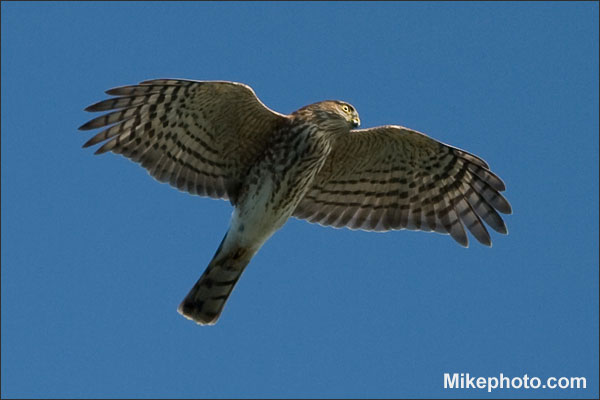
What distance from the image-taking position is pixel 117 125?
1144 centimetres

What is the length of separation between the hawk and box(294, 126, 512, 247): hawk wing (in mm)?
11

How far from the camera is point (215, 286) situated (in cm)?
1173

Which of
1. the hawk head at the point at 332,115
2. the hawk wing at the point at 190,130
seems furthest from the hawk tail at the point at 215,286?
the hawk head at the point at 332,115

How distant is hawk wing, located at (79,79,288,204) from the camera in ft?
36.9

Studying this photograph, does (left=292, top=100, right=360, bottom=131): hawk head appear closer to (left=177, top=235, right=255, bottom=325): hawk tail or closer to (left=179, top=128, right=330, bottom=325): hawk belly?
(left=179, top=128, right=330, bottom=325): hawk belly

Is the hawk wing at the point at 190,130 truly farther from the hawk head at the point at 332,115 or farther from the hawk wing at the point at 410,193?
the hawk wing at the point at 410,193

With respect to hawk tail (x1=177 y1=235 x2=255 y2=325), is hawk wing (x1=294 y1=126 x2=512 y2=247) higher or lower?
higher

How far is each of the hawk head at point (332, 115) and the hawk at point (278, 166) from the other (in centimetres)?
1

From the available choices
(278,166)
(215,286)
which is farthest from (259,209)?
(215,286)

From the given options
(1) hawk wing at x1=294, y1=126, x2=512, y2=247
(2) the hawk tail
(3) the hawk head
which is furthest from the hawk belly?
(1) hawk wing at x1=294, y1=126, x2=512, y2=247

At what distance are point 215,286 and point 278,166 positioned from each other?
149 cm

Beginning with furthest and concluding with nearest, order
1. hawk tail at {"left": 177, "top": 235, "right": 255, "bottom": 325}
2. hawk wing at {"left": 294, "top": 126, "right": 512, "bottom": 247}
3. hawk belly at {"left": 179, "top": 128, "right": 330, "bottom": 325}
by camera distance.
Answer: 1. hawk wing at {"left": 294, "top": 126, "right": 512, "bottom": 247}
2. hawk tail at {"left": 177, "top": 235, "right": 255, "bottom": 325}
3. hawk belly at {"left": 179, "top": 128, "right": 330, "bottom": 325}

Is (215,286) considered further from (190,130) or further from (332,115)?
(332,115)

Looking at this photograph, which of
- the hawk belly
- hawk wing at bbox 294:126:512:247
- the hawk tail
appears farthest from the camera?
hawk wing at bbox 294:126:512:247
